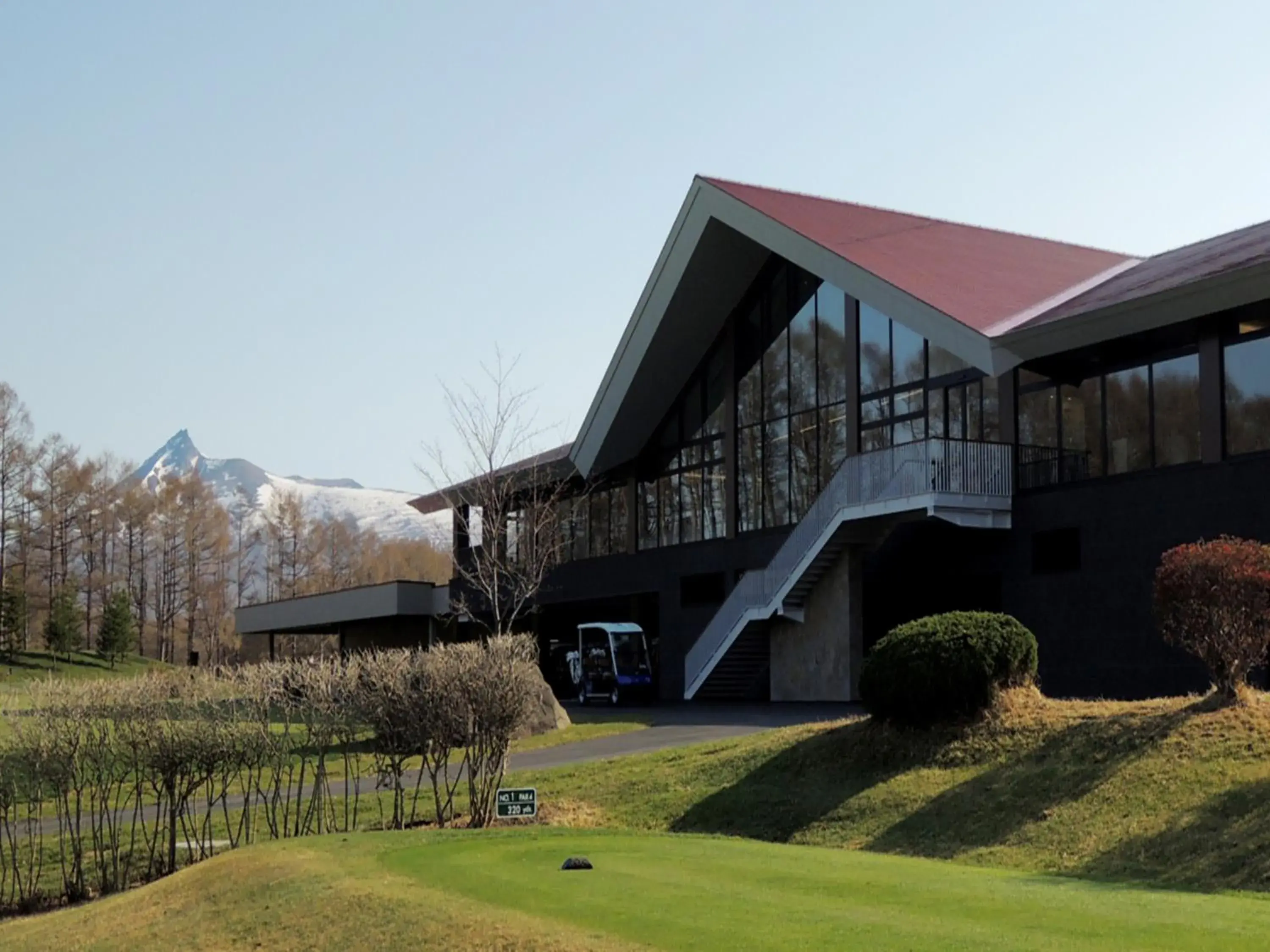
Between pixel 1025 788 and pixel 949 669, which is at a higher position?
pixel 949 669

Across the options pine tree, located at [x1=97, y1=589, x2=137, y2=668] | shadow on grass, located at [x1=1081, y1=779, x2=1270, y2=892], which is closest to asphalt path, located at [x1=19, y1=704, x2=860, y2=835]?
shadow on grass, located at [x1=1081, y1=779, x2=1270, y2=892]

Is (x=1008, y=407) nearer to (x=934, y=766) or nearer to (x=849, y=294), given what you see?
(x=849, y=294)

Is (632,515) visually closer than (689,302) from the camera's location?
No

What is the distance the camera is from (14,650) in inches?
2820

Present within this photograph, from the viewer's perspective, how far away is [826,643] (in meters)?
32.9

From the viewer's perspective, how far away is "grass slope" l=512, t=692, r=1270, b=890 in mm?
12727

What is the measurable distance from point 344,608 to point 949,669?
42869 mm

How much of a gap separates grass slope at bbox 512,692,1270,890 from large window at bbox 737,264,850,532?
51.8ft

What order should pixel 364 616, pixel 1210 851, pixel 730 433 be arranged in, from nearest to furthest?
1. pixel 1210 851
2. pixel 730 433
3. pixel 364 616

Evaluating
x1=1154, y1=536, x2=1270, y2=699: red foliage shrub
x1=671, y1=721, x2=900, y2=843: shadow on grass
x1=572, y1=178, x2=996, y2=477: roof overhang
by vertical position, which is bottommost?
x1=671, y1=721, x2=900, y2=843: shadow on grass

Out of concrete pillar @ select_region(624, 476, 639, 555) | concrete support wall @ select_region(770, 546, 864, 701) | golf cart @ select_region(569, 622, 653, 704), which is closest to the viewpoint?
concrete support wall @ select_region(770, 546, 864, 701)

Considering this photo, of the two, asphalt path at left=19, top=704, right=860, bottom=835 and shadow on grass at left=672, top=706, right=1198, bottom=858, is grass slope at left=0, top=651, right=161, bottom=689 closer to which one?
asphalt path at left=19, top=704, right=860, bottom=835

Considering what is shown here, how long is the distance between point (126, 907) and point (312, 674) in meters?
4.68

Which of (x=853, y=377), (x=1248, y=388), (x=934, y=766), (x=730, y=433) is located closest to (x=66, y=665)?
(x=730, y=433)
